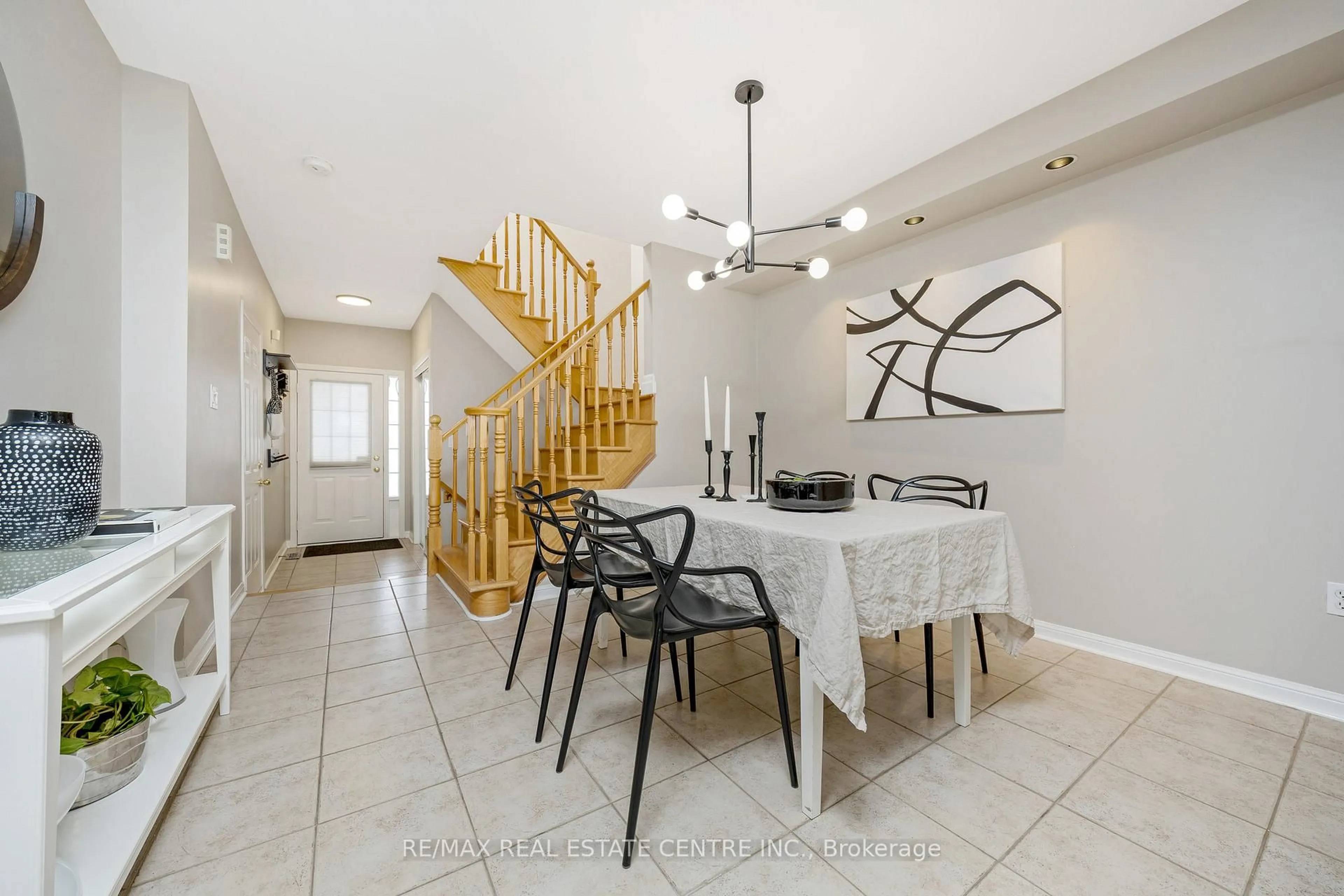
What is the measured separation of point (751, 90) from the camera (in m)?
2.14

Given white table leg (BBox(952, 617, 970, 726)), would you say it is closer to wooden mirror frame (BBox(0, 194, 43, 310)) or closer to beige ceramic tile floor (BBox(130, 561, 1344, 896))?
beige ceramic tile floor (BBox(130, 561, 1344, 896))

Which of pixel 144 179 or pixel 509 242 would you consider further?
pixel 509 242

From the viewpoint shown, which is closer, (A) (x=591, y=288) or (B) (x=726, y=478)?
(B) (x=726, y=478)

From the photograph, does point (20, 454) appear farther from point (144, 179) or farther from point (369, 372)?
point (369, 372)

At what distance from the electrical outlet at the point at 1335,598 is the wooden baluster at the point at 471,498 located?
3.69m

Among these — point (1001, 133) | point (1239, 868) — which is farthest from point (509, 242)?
point (1239, 868)

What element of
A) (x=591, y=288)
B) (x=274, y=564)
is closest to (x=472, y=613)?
(x=591, y=288)

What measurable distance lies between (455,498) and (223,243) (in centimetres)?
190

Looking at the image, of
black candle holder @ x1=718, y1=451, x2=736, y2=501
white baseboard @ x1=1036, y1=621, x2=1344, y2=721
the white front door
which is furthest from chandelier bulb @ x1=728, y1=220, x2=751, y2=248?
the white front door

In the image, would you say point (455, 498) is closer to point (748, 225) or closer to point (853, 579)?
point (748, 225)

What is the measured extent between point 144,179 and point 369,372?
4.00 metres

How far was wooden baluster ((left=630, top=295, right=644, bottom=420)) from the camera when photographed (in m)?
3.59

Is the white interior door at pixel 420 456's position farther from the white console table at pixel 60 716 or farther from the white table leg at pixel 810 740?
the white table leg at pixel 810 740

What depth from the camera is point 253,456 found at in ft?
11.7
